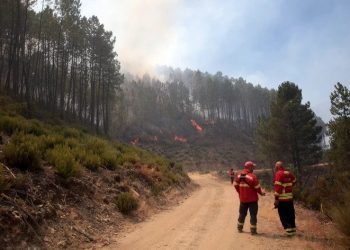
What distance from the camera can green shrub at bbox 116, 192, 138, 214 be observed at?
11.9 metres

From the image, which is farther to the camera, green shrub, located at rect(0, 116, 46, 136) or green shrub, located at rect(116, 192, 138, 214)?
green shrub, located at rect(0, 116, 46, 136)

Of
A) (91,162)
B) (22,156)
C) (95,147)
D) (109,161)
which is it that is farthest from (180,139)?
(22,156)

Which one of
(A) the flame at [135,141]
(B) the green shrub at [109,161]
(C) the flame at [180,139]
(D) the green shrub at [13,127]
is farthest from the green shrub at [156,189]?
(C) the flame at [180,139]

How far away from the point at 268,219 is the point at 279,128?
2560 centimetres

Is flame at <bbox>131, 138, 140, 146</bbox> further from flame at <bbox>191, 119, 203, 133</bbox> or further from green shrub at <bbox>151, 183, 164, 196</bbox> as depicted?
green shrub at <bbox>151, 183, 164, 196</bbox>

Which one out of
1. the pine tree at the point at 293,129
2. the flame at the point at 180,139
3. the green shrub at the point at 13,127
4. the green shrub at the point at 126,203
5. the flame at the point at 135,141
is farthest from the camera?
the flame at the point at 180,139

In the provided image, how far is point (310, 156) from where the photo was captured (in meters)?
36.1

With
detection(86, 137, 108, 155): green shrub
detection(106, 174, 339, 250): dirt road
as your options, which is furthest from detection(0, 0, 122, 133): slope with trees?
detection(106, 174, 339, 250): dirt road

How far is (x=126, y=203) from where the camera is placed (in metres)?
12.1

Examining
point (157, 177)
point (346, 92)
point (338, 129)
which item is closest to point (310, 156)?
point (346, 92)

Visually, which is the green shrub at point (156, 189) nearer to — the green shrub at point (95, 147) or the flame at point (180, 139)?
the green shrub at point (95, 147)

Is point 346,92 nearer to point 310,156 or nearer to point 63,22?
point 310,156

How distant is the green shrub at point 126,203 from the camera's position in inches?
470

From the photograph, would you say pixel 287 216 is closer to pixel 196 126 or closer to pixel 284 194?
pixel 284 194
